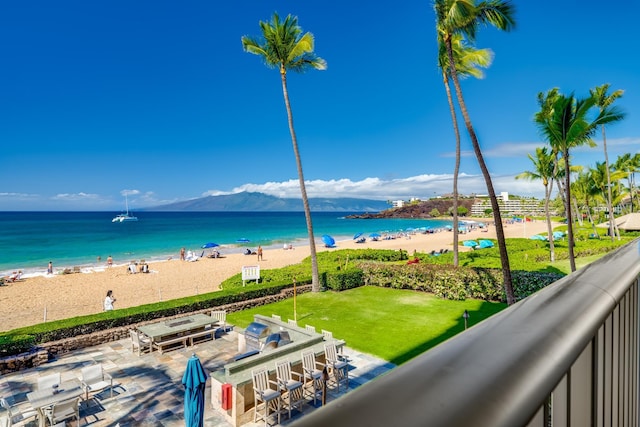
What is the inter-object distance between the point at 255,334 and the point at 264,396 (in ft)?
8.58

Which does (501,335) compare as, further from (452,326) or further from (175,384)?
(452,326)

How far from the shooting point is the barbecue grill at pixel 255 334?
373 inches

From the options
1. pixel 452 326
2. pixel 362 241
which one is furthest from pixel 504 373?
pixel 362 241

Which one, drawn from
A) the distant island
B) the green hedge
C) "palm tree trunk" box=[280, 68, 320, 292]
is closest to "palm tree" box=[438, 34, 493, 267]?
the green hedge

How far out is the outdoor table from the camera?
7.04m

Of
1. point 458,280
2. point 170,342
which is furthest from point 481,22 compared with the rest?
point 170,342

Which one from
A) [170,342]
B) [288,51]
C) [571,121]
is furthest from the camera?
[288,51]

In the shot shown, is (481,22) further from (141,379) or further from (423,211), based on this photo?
(423,211)

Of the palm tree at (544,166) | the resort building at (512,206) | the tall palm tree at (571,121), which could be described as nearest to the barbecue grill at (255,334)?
the tall palm tree at (571,121)

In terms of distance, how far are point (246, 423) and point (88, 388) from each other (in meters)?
3.56

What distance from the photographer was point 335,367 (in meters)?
8.25

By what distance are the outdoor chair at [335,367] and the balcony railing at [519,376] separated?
7.77m

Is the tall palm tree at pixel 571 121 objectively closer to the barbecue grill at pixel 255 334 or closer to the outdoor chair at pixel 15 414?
the barbecue grill at pixel 255 334

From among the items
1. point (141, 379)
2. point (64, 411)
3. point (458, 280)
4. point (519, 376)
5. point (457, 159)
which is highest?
point (457, 159)
